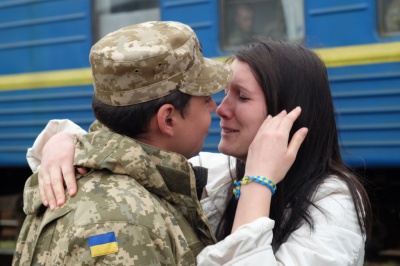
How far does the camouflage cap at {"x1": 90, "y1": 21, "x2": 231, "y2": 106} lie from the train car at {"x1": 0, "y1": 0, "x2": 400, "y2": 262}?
2346 millimetres

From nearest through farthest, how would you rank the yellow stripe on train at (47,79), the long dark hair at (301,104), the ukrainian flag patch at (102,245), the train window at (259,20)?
the ukrainian flag patch at (102,245)
the long dark hair at (301,104)
the train window at (259,20)
the yellow stripe on train at (47,79)

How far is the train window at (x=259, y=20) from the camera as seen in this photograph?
6.24m

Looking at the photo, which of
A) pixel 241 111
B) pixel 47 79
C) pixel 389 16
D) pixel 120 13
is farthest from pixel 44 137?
pixel 47 79

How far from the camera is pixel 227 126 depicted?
2.69 meters

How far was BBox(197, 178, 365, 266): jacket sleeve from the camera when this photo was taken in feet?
7.04

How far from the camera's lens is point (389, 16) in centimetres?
580

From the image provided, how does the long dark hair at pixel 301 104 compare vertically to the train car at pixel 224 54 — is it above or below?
above

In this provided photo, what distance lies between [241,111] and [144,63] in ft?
1.91

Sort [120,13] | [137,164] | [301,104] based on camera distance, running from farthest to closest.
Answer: [120,13]
[301,104]
[137,164]

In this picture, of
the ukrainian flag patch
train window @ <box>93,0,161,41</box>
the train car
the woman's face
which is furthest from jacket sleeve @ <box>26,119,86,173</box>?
train window @ <box>93,0,161,41</box>

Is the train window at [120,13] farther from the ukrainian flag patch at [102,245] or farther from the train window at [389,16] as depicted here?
the ukrainian flag patch at [102,245]

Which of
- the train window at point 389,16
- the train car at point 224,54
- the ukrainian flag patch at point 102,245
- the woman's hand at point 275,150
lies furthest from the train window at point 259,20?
the ukrainian flag patch at point 102,245

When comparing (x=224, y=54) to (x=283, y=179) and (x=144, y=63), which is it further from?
(x=144, y=63)

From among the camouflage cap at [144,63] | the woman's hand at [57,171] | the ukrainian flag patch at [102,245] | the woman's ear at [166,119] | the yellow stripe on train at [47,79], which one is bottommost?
the yellow stripe on train at [47,79]
